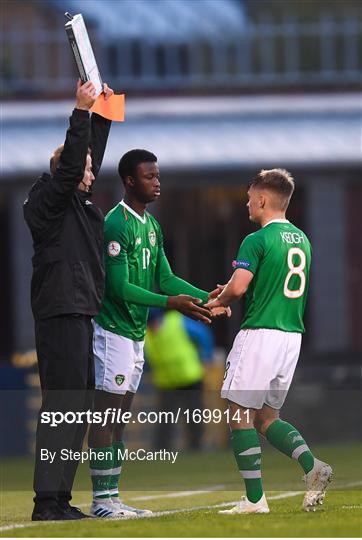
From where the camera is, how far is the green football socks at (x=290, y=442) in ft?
28.9

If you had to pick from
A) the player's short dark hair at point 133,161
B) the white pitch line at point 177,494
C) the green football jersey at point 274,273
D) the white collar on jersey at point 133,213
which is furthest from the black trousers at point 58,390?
the white pitch line at point 177,494

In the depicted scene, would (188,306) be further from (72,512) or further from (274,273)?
(72,512)

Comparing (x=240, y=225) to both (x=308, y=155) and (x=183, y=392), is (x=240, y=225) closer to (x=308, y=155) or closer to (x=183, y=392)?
(x=308, y=155)

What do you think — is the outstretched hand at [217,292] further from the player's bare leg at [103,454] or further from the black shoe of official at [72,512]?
the black shoe of official at [72,512]

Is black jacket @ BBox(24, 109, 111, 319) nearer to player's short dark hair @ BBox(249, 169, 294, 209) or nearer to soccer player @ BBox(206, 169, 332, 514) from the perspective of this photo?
soccer player @ BBox(206, 169, 332, 514)

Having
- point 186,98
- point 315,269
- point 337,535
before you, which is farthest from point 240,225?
point 337,535

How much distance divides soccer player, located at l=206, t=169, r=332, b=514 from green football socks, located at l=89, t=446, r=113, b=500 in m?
0.70

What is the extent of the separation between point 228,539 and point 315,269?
16.3m

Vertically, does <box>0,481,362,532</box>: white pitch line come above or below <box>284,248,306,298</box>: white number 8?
below

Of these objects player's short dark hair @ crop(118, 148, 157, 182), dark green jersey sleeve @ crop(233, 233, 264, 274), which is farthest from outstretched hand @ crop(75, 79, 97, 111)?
dark green jersey sleeve @ crop(233, 233, 264, 274)

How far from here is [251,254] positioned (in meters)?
8.77

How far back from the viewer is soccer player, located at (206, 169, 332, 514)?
8.77 m

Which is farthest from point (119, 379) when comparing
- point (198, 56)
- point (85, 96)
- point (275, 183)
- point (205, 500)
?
point (198, 56)

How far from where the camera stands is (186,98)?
72.3 feet
